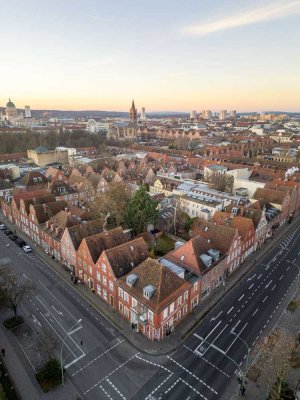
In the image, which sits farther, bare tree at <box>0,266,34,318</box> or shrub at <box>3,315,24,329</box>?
shrub at <box>3,315,24,329</box>

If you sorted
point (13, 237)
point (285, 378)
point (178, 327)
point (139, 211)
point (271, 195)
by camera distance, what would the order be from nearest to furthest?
point (285, 378) → point (178, 327) → point (139, 211) → point (13, 237) → point (271, 195)

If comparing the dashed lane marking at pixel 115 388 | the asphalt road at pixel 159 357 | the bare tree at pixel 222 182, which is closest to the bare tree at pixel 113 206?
the asphalt road at pixel 159 357

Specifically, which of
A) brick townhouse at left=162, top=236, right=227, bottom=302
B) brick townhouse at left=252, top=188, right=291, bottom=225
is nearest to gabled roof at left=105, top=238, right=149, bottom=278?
brick townhouse at left=162, top=236, right=227, bottom=302

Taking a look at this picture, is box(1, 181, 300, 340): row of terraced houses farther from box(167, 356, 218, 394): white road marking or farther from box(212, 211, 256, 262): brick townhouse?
box(167, 356, 218, 394): white road marking

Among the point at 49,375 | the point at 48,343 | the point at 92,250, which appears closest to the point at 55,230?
the point at 92,250

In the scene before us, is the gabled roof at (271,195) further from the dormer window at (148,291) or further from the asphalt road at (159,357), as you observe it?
the dormer window at (148,291)

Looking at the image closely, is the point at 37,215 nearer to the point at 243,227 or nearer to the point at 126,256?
the point at 126,256
